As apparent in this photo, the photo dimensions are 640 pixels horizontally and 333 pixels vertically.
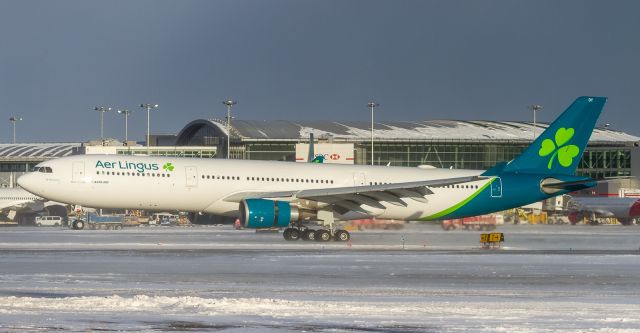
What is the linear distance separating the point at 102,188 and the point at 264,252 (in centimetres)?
1250

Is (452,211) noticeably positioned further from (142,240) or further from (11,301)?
(11,301)

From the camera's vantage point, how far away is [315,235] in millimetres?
52406

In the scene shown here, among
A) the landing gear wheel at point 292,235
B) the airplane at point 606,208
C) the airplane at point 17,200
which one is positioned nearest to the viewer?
the landing gear wheel at point 292,235

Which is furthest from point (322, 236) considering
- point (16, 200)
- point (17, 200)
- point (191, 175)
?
point (17, 200)

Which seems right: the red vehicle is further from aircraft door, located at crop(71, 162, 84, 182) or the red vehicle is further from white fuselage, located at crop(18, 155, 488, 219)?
aircraft door, located at crop(71, 162, 84, 182)

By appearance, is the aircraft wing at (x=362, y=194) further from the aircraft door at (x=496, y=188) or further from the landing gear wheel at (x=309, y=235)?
the aircraft door at (x=496, y=188)

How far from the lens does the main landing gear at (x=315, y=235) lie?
172 feet

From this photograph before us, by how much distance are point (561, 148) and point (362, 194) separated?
41.4 ft

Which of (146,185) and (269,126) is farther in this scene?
(269,126)

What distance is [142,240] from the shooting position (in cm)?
5522

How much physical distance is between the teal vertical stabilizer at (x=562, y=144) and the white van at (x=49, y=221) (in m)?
49.3

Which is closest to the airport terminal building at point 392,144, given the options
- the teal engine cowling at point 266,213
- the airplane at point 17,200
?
the airplane at point 17,200

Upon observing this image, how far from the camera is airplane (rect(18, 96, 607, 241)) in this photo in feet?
170

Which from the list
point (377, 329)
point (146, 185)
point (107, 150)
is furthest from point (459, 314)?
point (107, 150)
